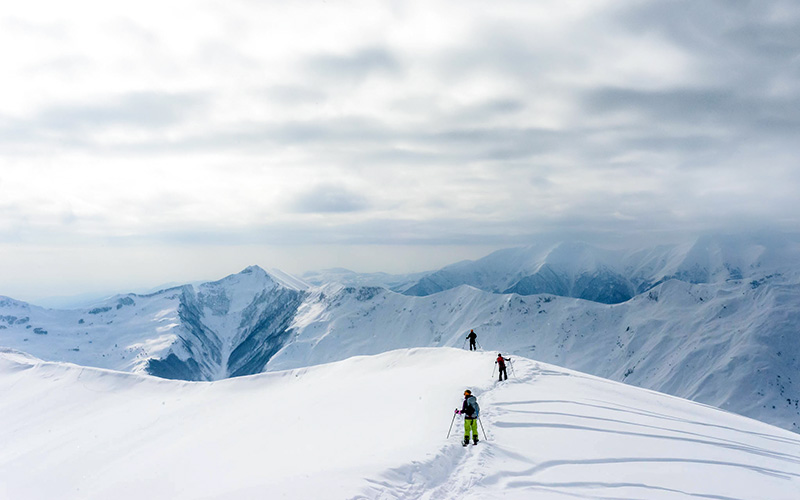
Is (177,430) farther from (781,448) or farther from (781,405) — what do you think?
(781,405)

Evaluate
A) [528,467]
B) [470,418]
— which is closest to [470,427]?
[470,418]

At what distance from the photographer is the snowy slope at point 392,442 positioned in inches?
562

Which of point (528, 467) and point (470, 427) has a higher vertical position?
point (470, 427)

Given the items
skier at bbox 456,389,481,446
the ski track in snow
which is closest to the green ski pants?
skier at bbox 456,389,481,446

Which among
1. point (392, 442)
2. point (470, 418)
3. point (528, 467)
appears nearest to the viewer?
point (528, 467)

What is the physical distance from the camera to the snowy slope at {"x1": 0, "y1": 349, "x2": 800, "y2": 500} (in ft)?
46.9

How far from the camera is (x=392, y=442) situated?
757 inches

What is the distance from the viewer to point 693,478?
15297mm

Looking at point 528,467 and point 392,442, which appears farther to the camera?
point 392,442

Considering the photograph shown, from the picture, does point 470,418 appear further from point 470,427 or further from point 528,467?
point 528,467

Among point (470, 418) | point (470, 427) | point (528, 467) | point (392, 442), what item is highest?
point (470, 418)

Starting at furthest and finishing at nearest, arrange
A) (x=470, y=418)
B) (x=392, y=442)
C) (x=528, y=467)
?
1. (x=392, y=442)
2. (x=470, y=418)
3. (x=528, y=467)

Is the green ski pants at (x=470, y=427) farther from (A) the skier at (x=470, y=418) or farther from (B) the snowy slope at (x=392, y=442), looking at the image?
(B) the snowy slope at (x=392, y=442)

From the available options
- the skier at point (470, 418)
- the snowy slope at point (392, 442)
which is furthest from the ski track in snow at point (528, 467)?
the skier at point (470, 418)
